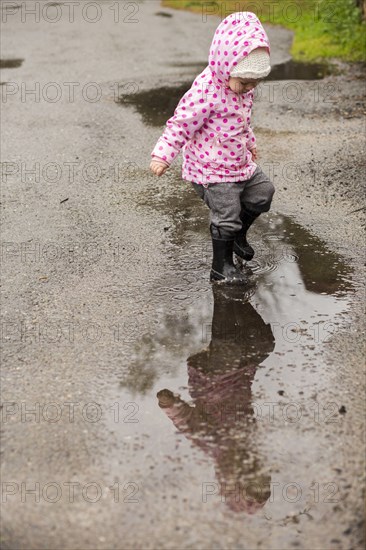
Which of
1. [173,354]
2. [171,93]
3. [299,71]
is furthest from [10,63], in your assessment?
[173,354]

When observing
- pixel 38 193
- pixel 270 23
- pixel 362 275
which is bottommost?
pixel 270 23

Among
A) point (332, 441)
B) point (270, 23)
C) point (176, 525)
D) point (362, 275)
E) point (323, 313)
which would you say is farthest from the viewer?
point (270, 23)

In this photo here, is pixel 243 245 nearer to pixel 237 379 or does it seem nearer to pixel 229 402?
pixel 237 379

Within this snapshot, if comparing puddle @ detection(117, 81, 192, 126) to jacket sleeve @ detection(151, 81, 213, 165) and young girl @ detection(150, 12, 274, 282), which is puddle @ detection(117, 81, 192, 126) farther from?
jacket sleeve @ detection(151, 81, 213, 165)

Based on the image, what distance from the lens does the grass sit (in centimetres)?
1125

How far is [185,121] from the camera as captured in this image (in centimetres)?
475

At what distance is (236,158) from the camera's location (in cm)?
491

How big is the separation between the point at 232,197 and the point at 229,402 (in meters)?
1.46

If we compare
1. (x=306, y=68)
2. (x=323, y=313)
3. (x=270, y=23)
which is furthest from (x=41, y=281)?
(x=270, y=23)

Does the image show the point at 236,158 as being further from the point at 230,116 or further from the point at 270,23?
the point at 270,23

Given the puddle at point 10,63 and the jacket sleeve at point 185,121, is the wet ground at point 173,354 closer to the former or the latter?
the jacket sleeve at point 185,121

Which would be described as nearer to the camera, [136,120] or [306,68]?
[136,120]

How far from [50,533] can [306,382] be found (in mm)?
1422

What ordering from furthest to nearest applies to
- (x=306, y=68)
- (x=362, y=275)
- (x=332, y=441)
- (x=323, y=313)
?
(x=306, y=68), (x=362, y=275), (x=323, y=313), (x=332, y=441)
